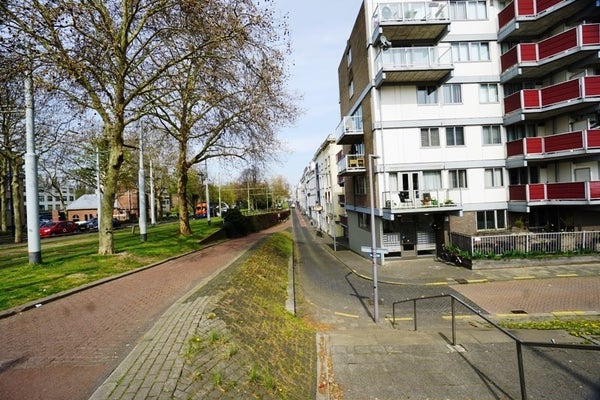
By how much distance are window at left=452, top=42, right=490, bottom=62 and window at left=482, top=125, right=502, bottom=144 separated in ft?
14.0

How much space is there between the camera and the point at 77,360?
5.45m

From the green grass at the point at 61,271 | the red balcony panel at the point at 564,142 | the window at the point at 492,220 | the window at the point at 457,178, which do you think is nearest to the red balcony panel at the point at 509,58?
the red balcony panel at the point at 564,142

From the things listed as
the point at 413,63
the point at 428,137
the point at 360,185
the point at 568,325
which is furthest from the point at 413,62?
the point at 568,325

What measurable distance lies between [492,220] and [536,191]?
9.45 ft

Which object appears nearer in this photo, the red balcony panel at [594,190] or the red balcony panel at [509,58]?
the red balcony panel at [594,190]

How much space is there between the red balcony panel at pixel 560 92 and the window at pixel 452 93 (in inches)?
167

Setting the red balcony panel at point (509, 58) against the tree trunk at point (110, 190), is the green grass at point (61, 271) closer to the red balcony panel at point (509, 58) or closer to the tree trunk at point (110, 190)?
the tree trunk at point (110, 190)

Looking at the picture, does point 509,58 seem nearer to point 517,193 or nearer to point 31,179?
point 517,193

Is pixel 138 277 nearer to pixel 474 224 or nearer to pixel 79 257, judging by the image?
pixel 79 257

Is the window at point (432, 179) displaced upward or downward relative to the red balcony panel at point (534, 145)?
downward

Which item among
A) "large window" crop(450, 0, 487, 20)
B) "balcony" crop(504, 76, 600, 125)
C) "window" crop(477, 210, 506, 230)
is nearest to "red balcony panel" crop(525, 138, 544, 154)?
"balcony" crop(504, 76, 600, 125)

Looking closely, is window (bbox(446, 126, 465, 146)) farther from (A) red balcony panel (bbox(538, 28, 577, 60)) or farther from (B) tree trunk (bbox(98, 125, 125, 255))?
(B) tree trunk (bbox(98, 125, 125, 255))

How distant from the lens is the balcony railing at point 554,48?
1653 centimetres

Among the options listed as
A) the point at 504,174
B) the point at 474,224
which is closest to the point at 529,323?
the point at 474,224
